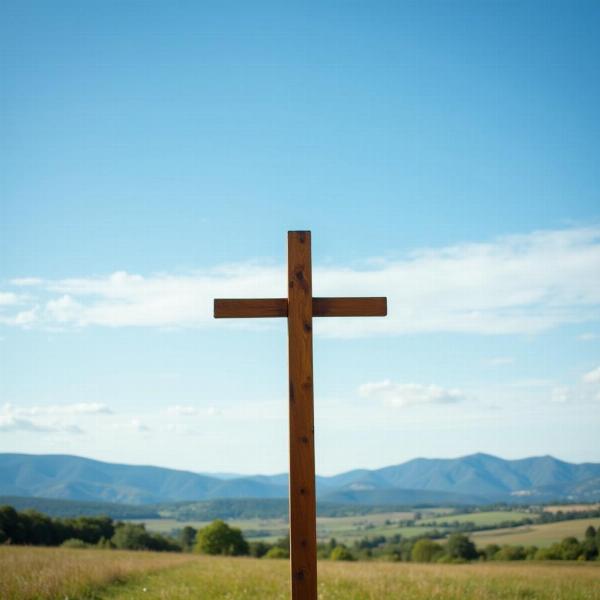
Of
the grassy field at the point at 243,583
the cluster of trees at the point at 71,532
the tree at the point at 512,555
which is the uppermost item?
the grassy field at the point at 243,583

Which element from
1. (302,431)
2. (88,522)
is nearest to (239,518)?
(88,522)

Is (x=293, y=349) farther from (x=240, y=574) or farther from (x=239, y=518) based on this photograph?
(x=239, y=518)

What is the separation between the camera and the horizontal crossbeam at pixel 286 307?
6.19m

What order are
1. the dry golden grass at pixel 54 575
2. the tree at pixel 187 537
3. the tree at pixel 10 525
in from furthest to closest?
the tree at pixel 187 537 < the tree at pixel 10 525 < the dry golden grass at pixel 54 575

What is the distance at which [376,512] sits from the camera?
602 feet

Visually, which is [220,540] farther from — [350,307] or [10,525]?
[350,307]

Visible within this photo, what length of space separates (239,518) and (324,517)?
21849mm

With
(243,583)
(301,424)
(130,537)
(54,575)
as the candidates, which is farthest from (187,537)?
(301,424)

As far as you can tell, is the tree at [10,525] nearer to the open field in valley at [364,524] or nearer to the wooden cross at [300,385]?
the wooden cross at [300,385]

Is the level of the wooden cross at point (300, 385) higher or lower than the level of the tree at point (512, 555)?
higher

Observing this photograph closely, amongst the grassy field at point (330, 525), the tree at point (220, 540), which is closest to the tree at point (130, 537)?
the tree at point (220, 540)

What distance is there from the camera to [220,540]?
134ft

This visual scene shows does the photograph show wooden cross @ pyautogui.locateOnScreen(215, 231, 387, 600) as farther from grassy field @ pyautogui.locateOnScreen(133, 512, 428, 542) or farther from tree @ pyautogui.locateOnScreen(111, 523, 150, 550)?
grassy field @ pyautogui.locateOnScreen(133, 512, 428, 542)

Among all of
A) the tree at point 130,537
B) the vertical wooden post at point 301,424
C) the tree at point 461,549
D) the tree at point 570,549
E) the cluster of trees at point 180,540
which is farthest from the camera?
the tree at point 461,549
